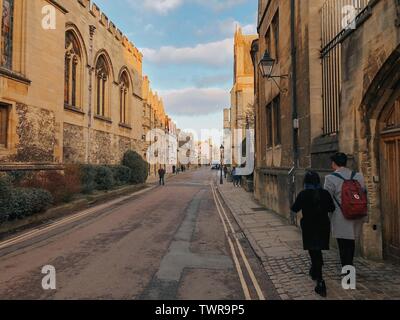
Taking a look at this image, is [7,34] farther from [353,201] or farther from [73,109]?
[353,201]

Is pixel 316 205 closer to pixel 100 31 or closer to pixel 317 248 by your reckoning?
pixel 317 248

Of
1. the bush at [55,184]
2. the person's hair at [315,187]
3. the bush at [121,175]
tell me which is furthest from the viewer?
the bush at [121,175]

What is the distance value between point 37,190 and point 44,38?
886 centimetres

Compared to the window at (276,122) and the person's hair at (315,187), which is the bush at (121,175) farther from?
the person's hair at (315,187)

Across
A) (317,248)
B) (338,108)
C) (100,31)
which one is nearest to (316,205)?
(317,248)

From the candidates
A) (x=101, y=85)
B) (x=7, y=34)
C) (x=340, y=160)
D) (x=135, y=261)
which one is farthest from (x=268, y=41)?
(x=101, y=85)

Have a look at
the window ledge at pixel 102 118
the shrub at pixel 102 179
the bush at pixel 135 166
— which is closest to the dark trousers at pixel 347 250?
the shrub at pixel 102 179

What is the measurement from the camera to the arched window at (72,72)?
2109cm

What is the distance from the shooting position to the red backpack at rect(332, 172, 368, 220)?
478cm

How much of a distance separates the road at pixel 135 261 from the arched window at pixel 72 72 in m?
12.1

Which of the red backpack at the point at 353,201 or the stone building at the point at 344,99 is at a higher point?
the stone building at the point at 344,99

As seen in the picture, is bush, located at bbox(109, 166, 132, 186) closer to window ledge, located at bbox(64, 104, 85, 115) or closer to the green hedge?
window ledge, located at bbox(64, 104, 85, 115)

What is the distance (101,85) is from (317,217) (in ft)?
80.2

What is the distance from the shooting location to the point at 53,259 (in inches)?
269
